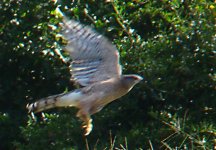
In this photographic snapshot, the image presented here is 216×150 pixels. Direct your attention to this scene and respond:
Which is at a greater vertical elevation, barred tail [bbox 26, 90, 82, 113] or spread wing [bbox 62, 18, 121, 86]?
spread wing [bbox 62, 18, 121, 86]

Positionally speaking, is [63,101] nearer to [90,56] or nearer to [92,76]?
[92,76]

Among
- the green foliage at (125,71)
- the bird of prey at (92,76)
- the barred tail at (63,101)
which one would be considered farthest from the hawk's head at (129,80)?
the green foliage at (125,71)

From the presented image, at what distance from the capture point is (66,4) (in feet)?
31.2

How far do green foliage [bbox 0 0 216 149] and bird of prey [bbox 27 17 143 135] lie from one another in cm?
58

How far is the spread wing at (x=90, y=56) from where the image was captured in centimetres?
767

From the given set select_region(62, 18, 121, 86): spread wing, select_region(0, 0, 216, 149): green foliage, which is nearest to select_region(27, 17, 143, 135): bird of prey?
select_region(62, 18, 121, 86): spread wing

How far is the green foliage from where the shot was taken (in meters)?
8.61

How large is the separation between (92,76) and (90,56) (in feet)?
0.61

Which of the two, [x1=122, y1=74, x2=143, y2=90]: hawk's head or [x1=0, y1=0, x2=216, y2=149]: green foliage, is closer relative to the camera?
[x1=122, y1=74, x2=143, y2=90]: hawk's head

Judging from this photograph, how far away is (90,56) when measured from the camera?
25.4 ft

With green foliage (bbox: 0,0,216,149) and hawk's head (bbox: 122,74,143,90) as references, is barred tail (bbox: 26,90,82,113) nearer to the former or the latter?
hawk's head (bbox: 122,74,143,90)

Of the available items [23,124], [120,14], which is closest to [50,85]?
[23,124]

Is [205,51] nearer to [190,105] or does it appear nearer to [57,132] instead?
[190,105]

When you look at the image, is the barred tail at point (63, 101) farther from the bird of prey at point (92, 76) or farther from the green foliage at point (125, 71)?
the green foliage at point (125, 71)
